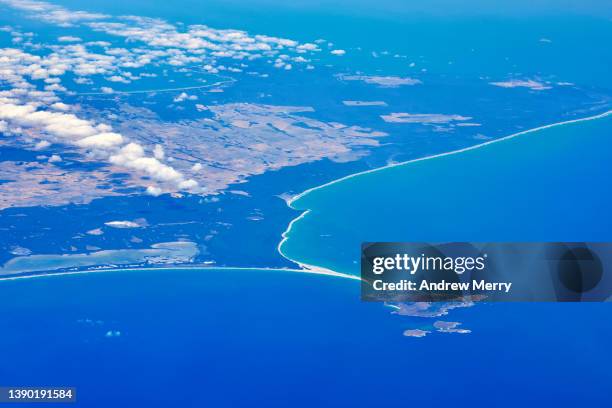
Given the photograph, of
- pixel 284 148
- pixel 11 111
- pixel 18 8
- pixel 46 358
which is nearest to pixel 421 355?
pixel 46 358

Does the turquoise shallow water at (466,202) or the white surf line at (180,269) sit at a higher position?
the turquoise shallow water at (466,202)

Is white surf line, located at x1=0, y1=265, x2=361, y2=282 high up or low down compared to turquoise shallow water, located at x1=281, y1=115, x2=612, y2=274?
down

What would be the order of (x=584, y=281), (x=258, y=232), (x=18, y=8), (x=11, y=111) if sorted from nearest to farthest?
(x=584, y=281) < (x=258, y=232) < (x=11, y=111) < (x=18, y=8)

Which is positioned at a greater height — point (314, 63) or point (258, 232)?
point (314, 63)

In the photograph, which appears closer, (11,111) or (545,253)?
(545,253)

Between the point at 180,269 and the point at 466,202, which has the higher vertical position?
the point at 466,202

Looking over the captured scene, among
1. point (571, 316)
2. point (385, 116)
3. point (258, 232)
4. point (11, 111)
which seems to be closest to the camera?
point (571, 316)

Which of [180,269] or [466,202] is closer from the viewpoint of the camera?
[180,269]

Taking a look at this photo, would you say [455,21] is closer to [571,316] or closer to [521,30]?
[521,30]
